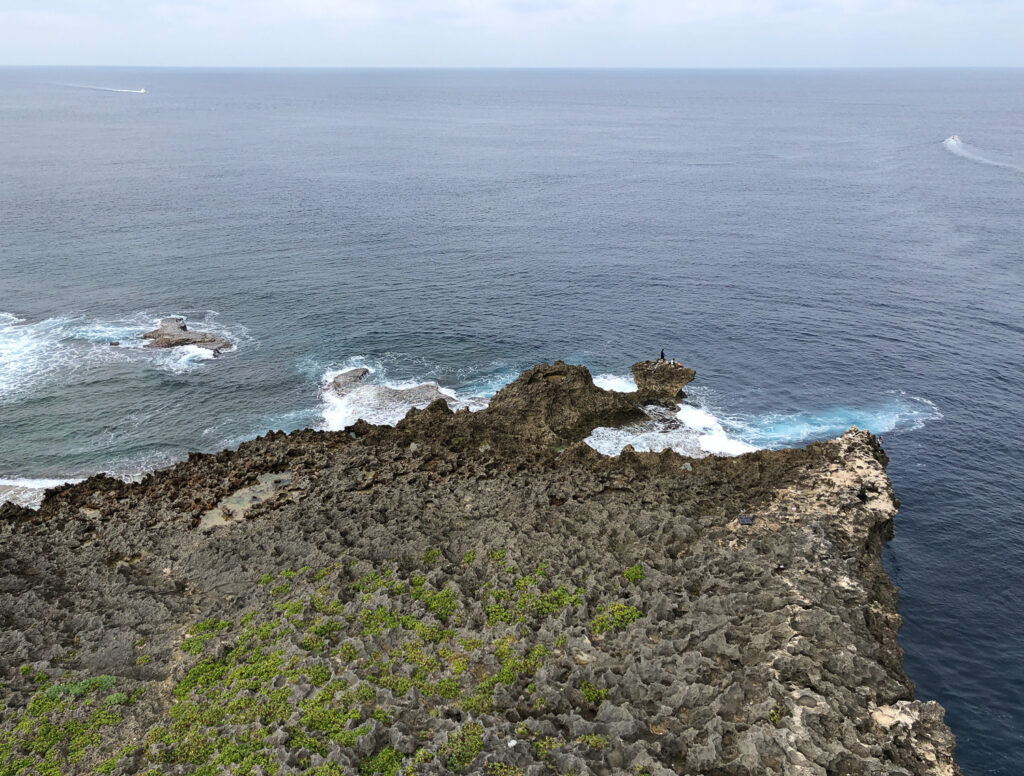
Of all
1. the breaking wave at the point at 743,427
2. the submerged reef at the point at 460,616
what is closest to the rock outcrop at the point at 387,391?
the submerged reef at the point at 460,616

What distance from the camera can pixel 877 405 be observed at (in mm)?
72750

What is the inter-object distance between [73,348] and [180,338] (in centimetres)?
1174

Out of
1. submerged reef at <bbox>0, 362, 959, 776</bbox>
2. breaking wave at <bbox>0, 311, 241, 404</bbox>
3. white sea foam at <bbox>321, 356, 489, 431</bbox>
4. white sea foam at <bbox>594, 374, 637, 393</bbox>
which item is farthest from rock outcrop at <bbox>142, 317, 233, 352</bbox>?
white sea foam at <bbox>594, 374, 637, 393</bbox>

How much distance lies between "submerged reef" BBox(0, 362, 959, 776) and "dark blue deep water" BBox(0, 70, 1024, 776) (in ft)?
29.2

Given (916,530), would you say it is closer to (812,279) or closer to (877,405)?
(877,405)

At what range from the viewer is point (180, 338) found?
8456 cm

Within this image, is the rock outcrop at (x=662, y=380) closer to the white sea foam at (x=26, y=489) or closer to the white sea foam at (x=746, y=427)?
the white sea foam at (x=746, y=427)

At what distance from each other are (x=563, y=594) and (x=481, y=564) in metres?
5.83

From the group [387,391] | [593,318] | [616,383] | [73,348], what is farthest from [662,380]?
[73,348]

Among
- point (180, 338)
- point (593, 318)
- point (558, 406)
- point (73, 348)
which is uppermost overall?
point (593, 318)

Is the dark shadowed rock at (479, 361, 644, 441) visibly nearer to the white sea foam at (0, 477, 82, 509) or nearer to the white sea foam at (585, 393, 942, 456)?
the white sea foam at (585, 393, 942, 456)

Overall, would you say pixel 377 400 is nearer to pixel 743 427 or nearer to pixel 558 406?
pixel 558 406

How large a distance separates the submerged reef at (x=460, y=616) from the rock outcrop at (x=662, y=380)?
17627 millimetres

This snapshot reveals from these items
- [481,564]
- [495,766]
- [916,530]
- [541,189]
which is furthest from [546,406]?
[541,189]
